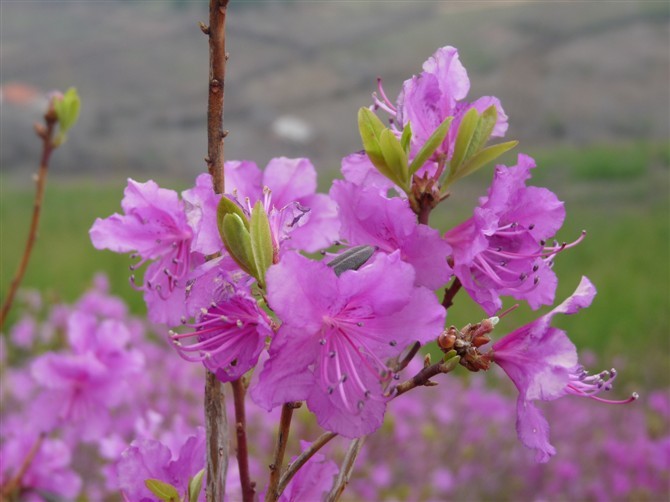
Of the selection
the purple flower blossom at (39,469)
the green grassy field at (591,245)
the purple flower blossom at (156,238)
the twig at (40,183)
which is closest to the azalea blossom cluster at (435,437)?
the purple flower blossom at (39,469)

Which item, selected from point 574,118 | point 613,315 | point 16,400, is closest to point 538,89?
point 574,118

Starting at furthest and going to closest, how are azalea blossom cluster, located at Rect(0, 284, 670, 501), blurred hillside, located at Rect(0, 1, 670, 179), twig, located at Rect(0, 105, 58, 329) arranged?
blurred hillside, located at Rect(0, 1, 670, 179) → azalea blossom cluster, located at Rect(0, 284, 670, 501) → twig, located at Rect(0, 105, 58, 329)

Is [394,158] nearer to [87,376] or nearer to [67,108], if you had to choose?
[67,108]

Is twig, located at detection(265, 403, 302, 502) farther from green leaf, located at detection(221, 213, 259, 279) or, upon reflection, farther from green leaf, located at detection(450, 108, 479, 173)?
green leaf, located at detection(450, 108, 479, 173)

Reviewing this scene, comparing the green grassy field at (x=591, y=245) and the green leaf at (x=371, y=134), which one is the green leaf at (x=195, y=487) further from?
the green grassy field at (x=591, y=245)

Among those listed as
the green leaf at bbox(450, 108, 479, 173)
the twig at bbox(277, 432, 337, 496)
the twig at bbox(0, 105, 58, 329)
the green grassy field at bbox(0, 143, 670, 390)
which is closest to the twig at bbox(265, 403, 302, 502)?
the twig at bbox(277, 432, 337, 496)

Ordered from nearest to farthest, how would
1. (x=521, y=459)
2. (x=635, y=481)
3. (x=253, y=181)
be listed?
(x=253, y=181) < (x=635, y=481) < (x=521, y=459)

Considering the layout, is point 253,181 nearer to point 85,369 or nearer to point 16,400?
point 85,369
